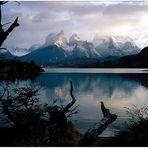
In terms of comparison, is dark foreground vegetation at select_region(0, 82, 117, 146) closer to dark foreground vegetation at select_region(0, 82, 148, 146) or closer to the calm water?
dark foreground vegetation at select_region(0, 82, 148, 146)

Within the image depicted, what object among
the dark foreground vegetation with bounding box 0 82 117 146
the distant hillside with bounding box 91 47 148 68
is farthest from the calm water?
the distant hillside with bounding box 91 47 148 68

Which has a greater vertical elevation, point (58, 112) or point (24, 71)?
point (58, 112)

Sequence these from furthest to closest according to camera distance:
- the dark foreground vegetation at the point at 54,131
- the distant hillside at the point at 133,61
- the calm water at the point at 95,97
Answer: the distant hillside at the point at 133,61 < the calm water at the point at 95,97 < the dark foreground vegetation at the point at 54,131

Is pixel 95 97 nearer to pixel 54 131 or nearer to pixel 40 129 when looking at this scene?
pixel 54 131

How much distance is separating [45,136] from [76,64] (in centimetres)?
11348

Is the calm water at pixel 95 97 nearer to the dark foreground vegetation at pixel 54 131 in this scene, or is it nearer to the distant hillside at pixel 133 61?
the dark foreground vegetation at pixel 54 131

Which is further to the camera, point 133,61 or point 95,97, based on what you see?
point 133,61

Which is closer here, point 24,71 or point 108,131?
point 108,131

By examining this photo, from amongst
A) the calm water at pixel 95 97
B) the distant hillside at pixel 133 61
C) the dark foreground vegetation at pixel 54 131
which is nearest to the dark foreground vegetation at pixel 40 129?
the dark foreground vegetation at pixel 54 131

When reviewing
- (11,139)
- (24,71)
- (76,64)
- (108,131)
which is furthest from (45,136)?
(76,64)

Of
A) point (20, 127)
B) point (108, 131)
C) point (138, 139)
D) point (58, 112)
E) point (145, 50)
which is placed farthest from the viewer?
point (145, 50)

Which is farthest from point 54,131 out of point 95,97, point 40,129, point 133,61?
point 133,61

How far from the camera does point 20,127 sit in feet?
24.4

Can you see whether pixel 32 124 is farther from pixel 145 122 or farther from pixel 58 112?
pixel 145 122
